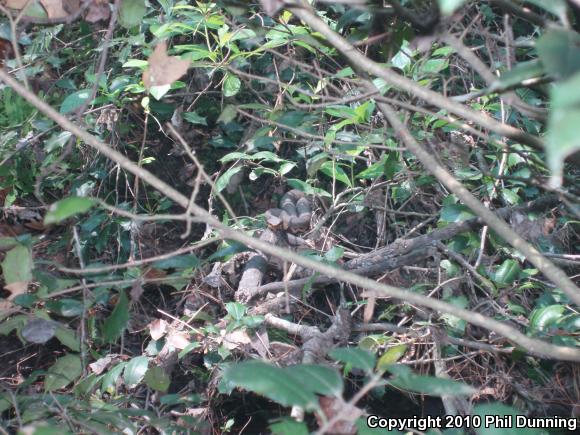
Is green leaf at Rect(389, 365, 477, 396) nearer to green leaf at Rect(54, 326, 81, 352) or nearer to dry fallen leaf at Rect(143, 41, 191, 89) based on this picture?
dry fallen leaf at Rect(143, 41, 191, 89)

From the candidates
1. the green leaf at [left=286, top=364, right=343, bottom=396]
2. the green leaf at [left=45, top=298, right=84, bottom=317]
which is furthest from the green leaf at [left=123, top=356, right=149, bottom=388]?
the green leaf at [left=286, top=364, right=343, bottom=396]

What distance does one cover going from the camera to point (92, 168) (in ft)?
8.04

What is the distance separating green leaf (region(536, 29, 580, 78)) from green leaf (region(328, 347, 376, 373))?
37cm

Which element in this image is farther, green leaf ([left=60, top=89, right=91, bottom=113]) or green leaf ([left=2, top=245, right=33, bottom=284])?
green leaf ([left=60, top=89, right=91, bottom=113])

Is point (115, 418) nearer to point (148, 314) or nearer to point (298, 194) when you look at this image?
point (148, 314)

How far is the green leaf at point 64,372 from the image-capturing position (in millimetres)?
1585

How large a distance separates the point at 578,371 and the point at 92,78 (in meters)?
1.64

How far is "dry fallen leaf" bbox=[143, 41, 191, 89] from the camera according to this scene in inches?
43.7

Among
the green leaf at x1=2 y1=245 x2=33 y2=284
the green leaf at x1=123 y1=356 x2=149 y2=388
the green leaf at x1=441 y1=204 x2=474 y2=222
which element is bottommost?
the green leaf at x1=123 y1=356 x2=149 y2=388

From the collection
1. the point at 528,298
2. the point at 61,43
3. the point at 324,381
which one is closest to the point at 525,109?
the point at 324,381

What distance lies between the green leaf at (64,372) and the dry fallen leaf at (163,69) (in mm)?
805

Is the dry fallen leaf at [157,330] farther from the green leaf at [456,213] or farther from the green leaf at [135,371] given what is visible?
the green leaf at [456,213]

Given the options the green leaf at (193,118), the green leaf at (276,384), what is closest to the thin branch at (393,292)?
the green leaf at (276,384)

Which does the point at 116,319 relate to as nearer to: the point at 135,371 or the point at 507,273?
the point at 135,371
